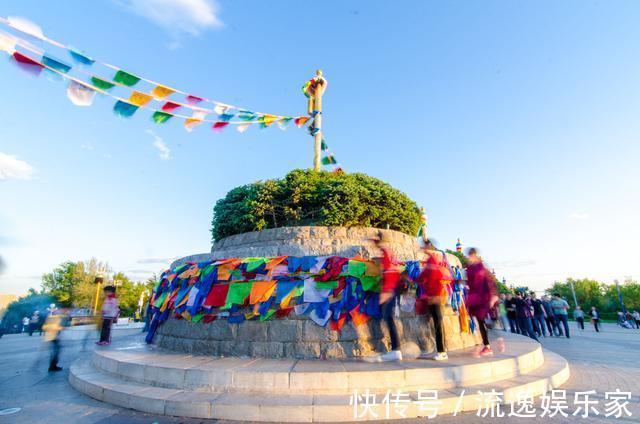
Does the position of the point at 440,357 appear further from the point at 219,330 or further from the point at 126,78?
the point at 126,78

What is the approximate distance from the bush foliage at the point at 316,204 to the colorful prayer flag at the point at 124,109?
3312 mm

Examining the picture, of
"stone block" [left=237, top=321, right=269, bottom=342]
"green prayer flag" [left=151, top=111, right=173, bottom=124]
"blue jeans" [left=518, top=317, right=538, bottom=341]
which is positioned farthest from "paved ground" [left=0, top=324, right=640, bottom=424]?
"green prayer flag" [left=151, top=111, right=173, bottom=124]

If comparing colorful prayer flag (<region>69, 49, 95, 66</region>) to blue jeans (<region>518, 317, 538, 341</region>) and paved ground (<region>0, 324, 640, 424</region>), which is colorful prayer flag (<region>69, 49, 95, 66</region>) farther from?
blue jeans (<region>518, 317, 538, 341</region>)

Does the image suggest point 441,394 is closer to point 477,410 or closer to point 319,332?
point 477,410

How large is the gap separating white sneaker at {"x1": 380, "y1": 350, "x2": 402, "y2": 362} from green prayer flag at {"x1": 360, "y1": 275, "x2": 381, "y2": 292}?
1.05 m

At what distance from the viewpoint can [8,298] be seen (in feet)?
124

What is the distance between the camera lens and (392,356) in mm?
4910

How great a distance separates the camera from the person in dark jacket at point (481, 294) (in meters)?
5.50

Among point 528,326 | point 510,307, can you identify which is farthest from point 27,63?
point 510,307

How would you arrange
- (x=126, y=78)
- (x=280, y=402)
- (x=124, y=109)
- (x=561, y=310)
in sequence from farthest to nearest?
(x=561, y=310)
(x=124, y=109)
(x=126, y=78)
(x=280, y=402)

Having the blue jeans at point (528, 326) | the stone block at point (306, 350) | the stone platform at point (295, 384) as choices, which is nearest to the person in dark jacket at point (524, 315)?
the blue jeans at point (528, 326)

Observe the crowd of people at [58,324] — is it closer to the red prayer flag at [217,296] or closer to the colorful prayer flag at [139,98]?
the red prayer flag at [217,296]

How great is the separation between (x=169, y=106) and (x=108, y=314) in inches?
234

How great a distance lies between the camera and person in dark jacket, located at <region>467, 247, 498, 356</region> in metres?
5.50
